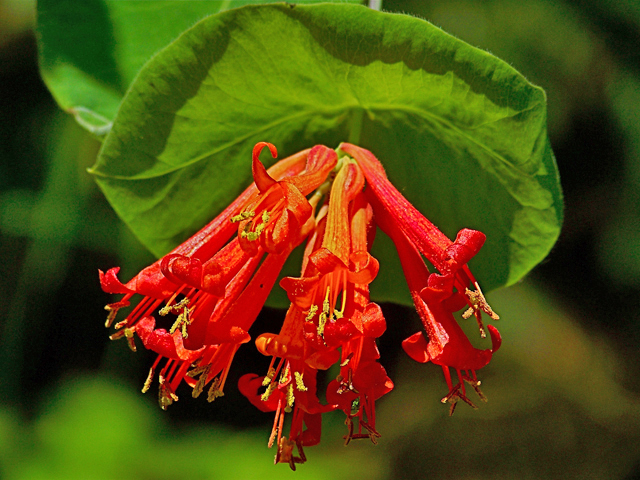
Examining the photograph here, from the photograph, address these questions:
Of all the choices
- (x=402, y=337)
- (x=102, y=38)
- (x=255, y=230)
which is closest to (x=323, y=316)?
(x=255, y=230)

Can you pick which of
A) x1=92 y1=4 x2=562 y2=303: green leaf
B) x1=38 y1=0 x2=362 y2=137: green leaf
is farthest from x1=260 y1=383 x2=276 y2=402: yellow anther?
x1=38 y1=0 x2=362 y2=137: green leaf

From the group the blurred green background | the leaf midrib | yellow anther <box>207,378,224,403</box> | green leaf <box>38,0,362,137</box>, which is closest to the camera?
yellow anther <box>207,378,224,403</box>

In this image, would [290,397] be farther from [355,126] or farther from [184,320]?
[355,126]

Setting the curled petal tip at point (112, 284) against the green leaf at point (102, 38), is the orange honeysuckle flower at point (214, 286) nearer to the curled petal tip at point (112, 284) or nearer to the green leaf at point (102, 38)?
the curled petal tip at point (112, 284)

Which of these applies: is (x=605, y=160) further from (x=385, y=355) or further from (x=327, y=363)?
(x=327, y=363)

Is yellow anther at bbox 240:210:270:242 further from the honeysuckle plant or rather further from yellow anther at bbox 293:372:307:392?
yellow anther at bbox 293:372:307:392

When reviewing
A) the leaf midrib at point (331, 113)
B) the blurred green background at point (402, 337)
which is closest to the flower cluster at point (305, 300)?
the leaf midrib at point (331, 113)
